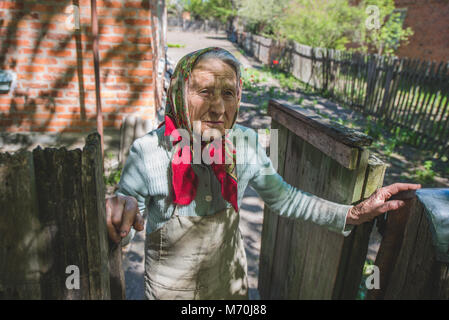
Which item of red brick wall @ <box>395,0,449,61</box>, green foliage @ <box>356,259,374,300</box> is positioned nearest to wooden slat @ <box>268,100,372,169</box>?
green foliage @ <box>356,259,374,300</box>

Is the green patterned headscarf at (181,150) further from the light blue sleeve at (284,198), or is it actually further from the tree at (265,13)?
the tree at (265,13)

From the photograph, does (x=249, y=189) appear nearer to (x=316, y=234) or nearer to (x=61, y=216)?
(x=316, y=234)

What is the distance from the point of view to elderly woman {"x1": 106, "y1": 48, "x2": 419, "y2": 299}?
1.40 metres

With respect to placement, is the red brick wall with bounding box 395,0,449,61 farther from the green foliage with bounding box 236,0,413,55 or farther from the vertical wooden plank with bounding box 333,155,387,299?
the vertical wooden plank with bounding box 333,155,387,299

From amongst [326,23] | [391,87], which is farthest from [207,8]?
[391,87]

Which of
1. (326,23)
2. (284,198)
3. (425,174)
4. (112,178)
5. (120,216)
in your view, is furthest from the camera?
(326,23)

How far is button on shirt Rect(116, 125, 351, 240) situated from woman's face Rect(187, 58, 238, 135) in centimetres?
23

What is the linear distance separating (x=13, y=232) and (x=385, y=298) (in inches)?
60.2

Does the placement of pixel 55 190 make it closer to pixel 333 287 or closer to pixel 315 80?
pixel 333 287

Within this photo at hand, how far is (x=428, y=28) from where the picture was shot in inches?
600

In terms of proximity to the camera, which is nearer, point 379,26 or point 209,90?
point 209,90

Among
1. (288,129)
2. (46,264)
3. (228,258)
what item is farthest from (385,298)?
(46,264)

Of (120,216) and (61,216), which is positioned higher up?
(61,216)

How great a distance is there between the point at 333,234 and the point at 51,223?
54.2 inches
